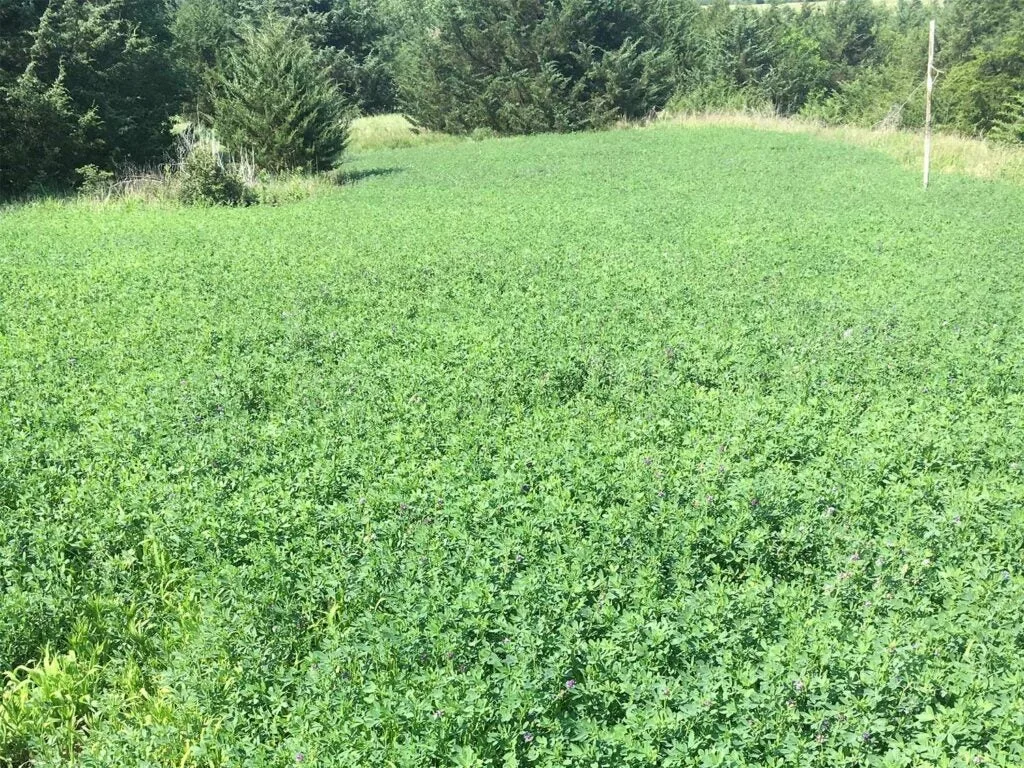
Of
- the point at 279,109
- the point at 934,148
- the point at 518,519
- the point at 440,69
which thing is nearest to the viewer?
the point at 518,519

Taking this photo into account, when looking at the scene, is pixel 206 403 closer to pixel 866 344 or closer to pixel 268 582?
pixel 268 582

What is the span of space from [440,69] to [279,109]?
22.0 metres

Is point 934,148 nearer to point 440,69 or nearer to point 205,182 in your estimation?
point 205,182

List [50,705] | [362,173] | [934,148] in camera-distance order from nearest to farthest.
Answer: [50,705]
[934,148]
[362,173]

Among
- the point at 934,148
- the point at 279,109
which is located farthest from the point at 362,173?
the point at 934,148

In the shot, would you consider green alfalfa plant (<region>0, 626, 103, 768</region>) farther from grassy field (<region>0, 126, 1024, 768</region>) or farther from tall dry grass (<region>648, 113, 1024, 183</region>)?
tall dry grass (<region>648, 113, 1024, 183</region>)

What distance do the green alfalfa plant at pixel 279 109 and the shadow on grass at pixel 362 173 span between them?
34.3 inches

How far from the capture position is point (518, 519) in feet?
14.2

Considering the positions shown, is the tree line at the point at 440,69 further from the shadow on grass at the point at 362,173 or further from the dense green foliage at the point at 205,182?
the dense green foliage at the point at 205,182

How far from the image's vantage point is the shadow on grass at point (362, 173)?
21.9 meters

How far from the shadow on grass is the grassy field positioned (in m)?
12.7

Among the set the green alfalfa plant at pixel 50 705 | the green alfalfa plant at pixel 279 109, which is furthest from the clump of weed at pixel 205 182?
the green alfalfa plant at pixel 50 705

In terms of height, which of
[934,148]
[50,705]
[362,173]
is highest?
[934,148]

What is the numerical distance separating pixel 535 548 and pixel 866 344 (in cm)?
464
